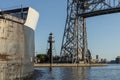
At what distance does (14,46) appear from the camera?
95.1 feet

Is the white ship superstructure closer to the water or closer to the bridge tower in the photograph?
the water

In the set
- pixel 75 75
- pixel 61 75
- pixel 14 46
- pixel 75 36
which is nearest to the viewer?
pixel 14 46

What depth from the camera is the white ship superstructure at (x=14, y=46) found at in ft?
87.6

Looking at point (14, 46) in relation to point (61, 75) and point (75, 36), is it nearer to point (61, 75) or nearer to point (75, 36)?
point (61, 75)

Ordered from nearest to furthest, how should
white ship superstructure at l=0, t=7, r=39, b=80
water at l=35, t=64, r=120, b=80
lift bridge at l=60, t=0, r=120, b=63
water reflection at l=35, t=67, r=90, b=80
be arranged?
white ship superstructure at l=0, t=7, r=39, b=80 < water reflection at l=35, t=67, r=90, b=80 < water at l=35, t=64, r=120, b=80 < lift bridge at l=60, t=0, r=120, b=63

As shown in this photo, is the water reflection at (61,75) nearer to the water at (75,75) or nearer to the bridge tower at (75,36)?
the water at (75,75)

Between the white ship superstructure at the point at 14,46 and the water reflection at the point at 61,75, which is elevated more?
the white ship superstructure at the point at 14,46

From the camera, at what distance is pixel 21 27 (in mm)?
31031

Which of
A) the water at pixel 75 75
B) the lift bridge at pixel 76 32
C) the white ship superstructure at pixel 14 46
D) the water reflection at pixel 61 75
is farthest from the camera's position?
the lift bridge at pixel 76 32

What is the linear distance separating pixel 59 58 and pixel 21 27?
80.8 m

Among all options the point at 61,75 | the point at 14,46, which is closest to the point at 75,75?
the point at 61,75

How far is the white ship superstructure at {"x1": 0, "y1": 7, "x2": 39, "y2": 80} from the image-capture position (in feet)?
87.6

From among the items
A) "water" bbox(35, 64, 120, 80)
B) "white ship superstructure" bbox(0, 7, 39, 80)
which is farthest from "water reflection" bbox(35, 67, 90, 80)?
→ "white ship superstructure" bbox(0, 7, 39, 80)

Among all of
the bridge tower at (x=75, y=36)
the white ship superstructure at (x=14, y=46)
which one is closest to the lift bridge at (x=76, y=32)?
the bridge tower at (x=75, y=36)
